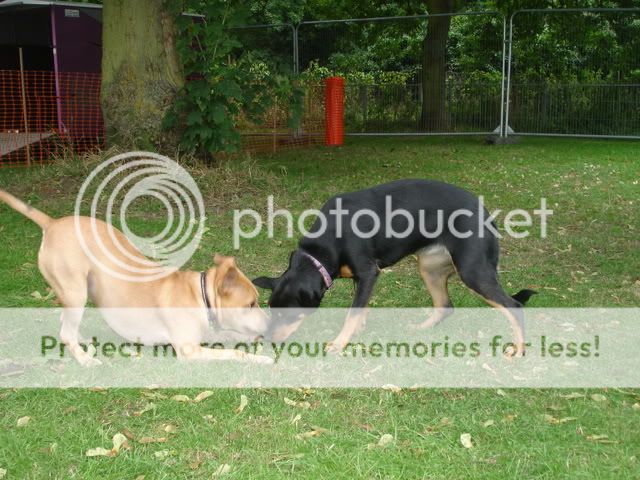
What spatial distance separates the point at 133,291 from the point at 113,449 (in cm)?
145

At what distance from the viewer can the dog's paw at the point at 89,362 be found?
4477 millimetres

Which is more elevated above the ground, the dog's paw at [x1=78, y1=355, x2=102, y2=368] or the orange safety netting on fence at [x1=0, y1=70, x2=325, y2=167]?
the orange safety netting on fence at [x1=0, y1=70, x2=325, y2=167]

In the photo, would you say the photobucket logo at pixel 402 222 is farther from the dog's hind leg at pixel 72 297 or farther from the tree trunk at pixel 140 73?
the tree trunk at pixel 140 73

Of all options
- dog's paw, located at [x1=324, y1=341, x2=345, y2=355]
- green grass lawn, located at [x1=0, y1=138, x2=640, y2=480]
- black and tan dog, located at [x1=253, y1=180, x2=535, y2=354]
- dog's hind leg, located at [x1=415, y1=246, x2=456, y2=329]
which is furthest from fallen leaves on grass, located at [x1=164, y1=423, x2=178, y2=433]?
dog's hind leg, located at [x1=415, y1=246, x2=456, y2=329]

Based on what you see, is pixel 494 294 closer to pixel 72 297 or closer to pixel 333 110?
pixel 72 297

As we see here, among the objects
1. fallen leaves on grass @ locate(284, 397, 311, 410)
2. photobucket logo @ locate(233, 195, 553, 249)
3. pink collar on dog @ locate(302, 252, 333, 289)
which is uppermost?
photobucket logo @ locate(233, 195, 553, 249)

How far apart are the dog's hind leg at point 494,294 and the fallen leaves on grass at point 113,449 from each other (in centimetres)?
237

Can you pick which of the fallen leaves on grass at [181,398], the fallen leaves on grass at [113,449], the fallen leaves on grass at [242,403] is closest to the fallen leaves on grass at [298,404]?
the fallen leaves on grass at [242,403]

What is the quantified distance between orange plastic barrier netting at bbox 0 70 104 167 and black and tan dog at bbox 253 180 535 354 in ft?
30.2

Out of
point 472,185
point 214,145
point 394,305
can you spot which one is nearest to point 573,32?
point 472,185

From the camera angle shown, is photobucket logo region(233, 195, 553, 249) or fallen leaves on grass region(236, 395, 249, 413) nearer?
fallen leaves on grass region(236, 395, 249, 413)

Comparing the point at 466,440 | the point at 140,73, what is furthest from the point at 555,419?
the point at 140,73

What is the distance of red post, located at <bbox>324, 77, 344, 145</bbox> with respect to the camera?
1733cm

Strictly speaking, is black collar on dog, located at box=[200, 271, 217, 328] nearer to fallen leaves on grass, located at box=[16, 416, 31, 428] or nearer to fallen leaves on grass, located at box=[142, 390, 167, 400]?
fallen leaves on grass, located at box=[142, 390, 167, 400]
